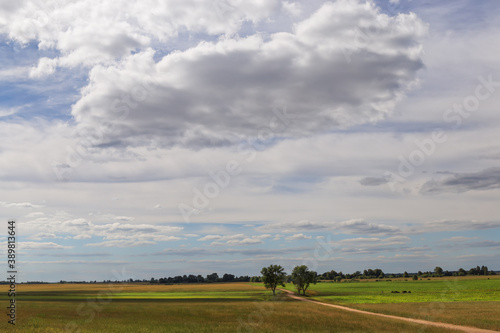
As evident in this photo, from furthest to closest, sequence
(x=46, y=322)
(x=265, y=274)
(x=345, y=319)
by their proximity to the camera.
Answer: (x=265, y=274) < (x=345, y=319) < (x=46, y=322)

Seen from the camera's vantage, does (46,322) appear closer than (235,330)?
No

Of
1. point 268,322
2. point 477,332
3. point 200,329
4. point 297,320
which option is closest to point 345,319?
point 297,320

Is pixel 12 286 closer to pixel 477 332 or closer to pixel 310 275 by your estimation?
pixel 477 332

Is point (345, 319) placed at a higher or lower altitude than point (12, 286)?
lower

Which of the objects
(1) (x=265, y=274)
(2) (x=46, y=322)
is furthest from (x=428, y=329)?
(1) (x=265, y=274)

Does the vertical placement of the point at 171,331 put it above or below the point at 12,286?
below

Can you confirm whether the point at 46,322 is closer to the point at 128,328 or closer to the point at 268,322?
the point at 128,328

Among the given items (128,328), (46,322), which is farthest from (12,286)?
(128,328)

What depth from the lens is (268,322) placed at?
51938 millimetres

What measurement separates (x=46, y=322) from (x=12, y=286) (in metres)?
7.94

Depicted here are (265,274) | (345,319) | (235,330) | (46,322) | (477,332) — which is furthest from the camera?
(265,274)

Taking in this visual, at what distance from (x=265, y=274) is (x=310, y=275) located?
1755 centimetres

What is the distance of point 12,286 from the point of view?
45.4 metres

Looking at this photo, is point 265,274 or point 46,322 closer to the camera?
point 46,322
